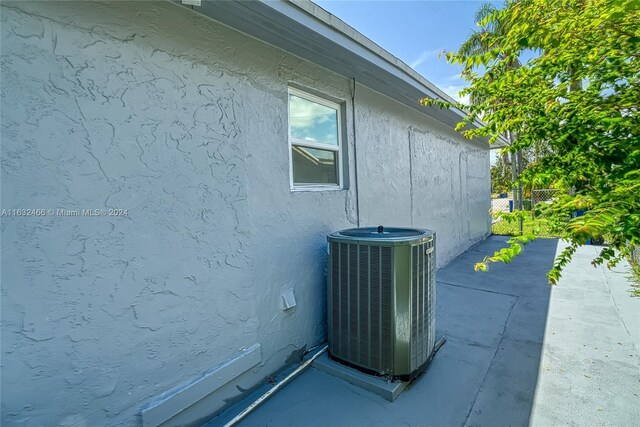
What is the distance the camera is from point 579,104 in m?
2.13

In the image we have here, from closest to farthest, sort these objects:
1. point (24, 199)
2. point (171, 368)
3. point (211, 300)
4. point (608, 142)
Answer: point (24, 199), point (608, 142), point (171, 368), point (211, 300)

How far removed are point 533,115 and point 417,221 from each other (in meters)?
3.01

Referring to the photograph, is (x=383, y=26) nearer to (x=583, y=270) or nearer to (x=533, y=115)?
(x=533, y=115)

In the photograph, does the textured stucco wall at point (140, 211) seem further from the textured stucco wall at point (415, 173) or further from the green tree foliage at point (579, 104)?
the green tree foliage at point (579, 104)

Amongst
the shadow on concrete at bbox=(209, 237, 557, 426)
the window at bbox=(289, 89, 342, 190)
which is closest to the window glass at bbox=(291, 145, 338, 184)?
the window at bbox=(289, 89, 342, 190)

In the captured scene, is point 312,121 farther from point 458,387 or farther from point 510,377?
point 510,377

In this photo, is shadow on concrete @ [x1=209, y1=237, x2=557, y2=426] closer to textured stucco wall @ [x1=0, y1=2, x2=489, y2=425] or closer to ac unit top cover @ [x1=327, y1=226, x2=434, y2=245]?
textured stucco wall @ [x1=0, y1=2, x2=489, y2=425]

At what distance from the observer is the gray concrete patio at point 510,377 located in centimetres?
221

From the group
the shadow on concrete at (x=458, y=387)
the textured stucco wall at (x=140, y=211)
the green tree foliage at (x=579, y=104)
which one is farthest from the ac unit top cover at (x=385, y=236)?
the shadow on concrete at (x=458, y=387)

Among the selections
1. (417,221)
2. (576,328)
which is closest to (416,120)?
(417,221)

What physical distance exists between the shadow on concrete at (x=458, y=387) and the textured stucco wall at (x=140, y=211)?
46 cm

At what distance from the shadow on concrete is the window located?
6.08 ft

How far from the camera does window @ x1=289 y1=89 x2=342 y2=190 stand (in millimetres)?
A: 3055

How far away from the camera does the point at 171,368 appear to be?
6.66 ft
